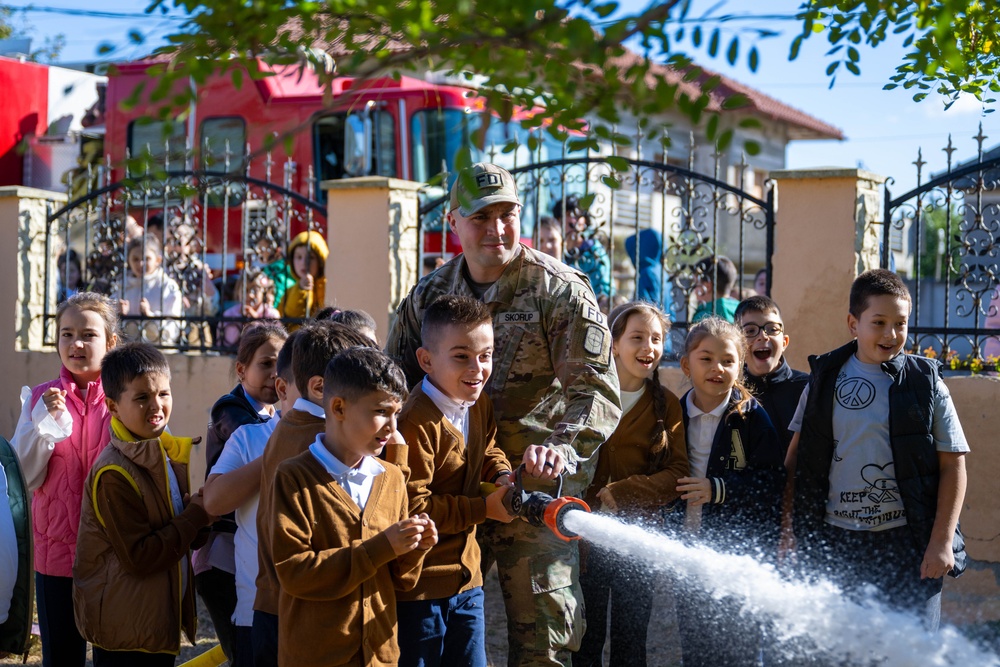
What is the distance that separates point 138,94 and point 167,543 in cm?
195

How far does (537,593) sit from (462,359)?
2.72ft

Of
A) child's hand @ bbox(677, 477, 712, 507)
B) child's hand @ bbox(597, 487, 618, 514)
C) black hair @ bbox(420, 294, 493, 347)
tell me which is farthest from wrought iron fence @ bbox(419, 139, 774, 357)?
black hair @ bbox(420, 294, 493, 347)

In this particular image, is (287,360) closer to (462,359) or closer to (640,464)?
(462,359)

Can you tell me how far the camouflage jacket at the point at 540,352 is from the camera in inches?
147

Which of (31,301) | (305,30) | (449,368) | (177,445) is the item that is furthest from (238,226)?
(305,30)

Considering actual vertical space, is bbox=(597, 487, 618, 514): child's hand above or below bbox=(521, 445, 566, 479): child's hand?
below

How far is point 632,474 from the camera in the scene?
4344mm

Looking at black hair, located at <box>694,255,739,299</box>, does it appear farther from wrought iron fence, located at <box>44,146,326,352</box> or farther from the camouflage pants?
the camouflage pants

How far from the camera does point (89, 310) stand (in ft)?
15.7

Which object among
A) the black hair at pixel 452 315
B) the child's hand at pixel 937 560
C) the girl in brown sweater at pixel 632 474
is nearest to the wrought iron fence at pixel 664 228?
the girl in brown sweater at pixel 632 474

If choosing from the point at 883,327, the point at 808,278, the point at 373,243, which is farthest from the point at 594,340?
the point at 373,243

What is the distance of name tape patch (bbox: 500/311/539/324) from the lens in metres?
3.88

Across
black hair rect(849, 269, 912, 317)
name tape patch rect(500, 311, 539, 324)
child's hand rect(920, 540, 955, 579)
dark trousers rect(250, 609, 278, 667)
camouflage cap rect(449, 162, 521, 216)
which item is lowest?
dark trousers rect(250, 609, 278, 667)

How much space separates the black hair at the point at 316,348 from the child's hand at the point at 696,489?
4.50 ft
